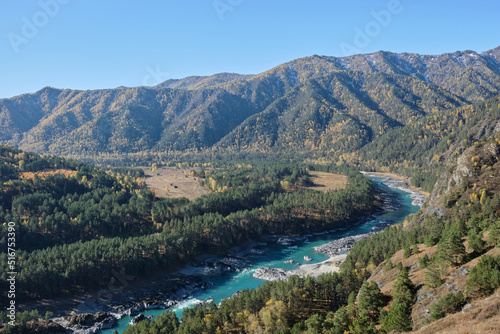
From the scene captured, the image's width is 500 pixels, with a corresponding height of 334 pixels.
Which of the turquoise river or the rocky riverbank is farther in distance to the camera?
the rocky riverbank

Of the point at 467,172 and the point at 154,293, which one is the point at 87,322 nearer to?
the point at 154,293

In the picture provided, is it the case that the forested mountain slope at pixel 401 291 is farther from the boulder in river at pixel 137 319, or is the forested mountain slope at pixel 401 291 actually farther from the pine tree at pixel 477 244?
the boulder in river at pixel 137 319

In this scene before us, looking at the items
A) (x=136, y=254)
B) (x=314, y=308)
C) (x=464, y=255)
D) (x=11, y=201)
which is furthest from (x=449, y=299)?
(x=11, y=201)

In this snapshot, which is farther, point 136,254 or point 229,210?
point 229,210

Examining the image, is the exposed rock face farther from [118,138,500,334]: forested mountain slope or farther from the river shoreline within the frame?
the river shoreline

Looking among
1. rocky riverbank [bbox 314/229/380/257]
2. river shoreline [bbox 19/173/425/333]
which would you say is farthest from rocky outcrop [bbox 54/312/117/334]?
rocky riverbank [bbox 314/229/380/257]

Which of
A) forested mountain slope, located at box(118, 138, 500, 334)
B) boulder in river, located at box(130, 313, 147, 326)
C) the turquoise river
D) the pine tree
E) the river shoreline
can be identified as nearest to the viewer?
forested mountain slope, located at box(118, 138, 500, 334)

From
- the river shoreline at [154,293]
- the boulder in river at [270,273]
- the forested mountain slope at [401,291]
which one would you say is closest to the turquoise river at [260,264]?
the boulder in river at [270,273]

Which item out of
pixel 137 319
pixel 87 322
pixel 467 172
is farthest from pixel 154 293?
pixel 467 172

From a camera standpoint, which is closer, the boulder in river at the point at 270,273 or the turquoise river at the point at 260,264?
the turquoise river at the point at 260,264

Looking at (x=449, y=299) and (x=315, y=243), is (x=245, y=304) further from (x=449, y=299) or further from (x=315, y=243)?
(x=315, y=243)

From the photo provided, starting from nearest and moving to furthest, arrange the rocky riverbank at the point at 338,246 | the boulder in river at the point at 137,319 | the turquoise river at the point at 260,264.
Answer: the boulder in river at the point at 137,319 → the turquoise river at the point at 260,264 → the rocky riverbank at the point at 338,246
